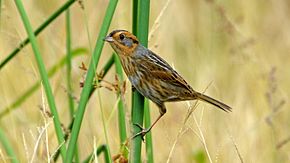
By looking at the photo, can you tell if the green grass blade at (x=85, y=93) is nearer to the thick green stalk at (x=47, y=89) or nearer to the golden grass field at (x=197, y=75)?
the thick green stalk at (x=47, y=89)

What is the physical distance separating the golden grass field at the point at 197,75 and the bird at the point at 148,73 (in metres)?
0.56

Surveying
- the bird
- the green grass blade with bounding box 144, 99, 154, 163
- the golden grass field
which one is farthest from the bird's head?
the golden grass field

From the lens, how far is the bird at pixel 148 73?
10.1 ft

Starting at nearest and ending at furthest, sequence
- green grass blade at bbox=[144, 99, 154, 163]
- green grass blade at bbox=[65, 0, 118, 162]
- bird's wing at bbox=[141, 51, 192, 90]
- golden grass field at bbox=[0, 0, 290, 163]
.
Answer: green grass blade at bbox=[65, 0, 118, 162]
green grass blade at bbox=[144, 99, 154, 163]
bird's wing at bbox=[141, 51, 192, 90]
golden grass field at bbox=[0, 0, 290, 163]

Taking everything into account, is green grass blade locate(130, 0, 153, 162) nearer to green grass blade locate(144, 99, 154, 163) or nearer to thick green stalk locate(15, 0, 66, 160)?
green grass blade locate(144, 99, 154, 163)

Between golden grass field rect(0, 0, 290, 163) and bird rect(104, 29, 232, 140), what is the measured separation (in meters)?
0.56

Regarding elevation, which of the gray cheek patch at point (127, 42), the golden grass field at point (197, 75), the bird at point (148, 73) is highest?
the golden grass field at point (197, 75)

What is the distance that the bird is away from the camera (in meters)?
3.08

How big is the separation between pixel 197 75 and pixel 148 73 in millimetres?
2427

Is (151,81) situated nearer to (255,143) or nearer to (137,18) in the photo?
(137,18)

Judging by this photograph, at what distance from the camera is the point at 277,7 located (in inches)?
269

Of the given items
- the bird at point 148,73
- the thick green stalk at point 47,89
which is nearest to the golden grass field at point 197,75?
the bird at point 148,73

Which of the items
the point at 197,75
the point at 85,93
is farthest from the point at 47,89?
the point at 197,75

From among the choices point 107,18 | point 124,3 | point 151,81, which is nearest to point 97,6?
point 124,3
